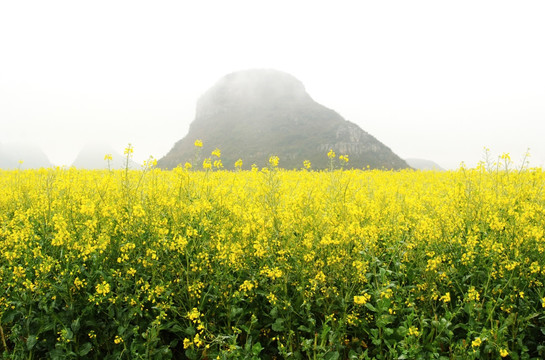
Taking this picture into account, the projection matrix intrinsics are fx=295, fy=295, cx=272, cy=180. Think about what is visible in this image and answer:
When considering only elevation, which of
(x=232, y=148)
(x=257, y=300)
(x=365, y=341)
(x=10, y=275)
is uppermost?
(x=232, y=148)

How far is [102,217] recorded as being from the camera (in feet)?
12.0

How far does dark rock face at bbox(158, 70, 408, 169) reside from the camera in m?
101

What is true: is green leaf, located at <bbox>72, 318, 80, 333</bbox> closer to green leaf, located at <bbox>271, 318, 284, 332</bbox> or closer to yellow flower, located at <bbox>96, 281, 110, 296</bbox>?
yellow flower, located at <bbox>96, 281, 110, 296</bbox>

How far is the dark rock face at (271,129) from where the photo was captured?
101188mm

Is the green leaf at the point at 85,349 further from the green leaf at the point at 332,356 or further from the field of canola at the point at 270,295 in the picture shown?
the green leaf at the point at 332,356

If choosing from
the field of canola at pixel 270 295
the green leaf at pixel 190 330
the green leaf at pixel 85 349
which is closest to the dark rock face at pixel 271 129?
the field of canola at pixel 270 295

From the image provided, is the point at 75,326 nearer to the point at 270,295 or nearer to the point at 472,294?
the point at 270,295

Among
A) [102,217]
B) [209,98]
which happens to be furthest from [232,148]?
[102,217]

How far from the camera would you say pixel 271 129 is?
13138 cm

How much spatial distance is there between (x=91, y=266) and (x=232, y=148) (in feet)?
368

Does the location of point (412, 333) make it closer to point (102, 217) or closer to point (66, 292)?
point (66, 292)

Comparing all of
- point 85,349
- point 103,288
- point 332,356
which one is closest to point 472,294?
point 332,356

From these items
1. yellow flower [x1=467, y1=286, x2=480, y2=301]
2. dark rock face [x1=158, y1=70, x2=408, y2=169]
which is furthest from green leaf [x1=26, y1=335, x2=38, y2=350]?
dark rock face [x1=158, y1=70, x2=408, y2=169]

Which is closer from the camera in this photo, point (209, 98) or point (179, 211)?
point (179, 211)
